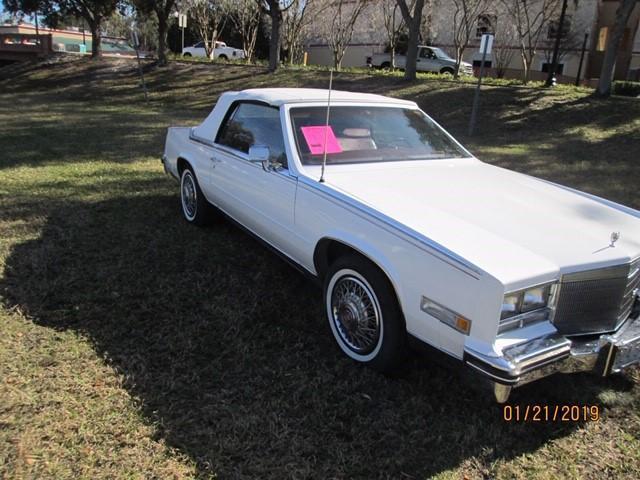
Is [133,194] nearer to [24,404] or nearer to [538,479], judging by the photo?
[24,404]

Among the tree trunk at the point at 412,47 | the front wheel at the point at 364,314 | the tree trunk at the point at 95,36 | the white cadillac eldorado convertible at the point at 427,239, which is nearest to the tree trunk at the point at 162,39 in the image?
the tree trunk at the point at 95,36

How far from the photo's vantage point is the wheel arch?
8.85ft

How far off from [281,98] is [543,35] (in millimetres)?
31604

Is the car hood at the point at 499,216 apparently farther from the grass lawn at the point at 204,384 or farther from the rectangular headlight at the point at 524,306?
the grass lawn at the point at 204,384

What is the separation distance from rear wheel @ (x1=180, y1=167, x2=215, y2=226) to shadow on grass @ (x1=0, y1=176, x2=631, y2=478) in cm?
55

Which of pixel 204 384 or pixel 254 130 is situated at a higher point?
pixel 254 130

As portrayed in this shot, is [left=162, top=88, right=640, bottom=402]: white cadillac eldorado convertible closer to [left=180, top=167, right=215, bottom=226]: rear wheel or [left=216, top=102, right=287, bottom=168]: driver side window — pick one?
[left=216, top=102, right=287, bottom=168]: driver side window

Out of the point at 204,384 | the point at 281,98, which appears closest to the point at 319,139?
the point at 281,98

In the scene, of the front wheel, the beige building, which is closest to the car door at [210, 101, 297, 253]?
the front wheel

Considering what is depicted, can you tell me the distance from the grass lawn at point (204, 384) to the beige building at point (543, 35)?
2656 cm

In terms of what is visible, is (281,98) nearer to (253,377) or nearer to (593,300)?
(253,377)

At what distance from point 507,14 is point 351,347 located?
2863 cm

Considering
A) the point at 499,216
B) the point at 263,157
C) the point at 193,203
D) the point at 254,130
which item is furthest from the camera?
the point at 193,203

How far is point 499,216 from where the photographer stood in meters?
2.91
